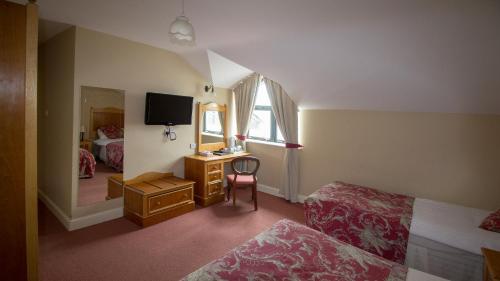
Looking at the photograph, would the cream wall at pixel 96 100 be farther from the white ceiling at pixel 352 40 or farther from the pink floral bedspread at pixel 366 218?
the pink floral bedspread at pixel 366 218

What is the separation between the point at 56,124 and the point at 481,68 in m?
4.78

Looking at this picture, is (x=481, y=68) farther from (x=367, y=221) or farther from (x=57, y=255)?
(x=57, y=255)

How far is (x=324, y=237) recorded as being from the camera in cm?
185

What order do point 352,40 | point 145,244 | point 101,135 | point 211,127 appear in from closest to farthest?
1. point 352,40
2. point 145,244
3. point 101,135
4. point 211,127

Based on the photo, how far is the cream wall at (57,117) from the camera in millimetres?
3010

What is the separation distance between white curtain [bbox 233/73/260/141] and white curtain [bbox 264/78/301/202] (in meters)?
0.42

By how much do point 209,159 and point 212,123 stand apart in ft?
2.97

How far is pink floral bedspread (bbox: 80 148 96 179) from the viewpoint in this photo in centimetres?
307

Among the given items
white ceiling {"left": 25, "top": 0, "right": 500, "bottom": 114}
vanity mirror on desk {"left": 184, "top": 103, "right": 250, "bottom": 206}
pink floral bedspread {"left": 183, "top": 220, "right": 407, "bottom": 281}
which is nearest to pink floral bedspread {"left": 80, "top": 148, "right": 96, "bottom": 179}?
vanity mirror on desk {"left": 184, "top": 103, "right": 250, "bottom": 206}

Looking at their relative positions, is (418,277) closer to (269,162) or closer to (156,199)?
(156,199)

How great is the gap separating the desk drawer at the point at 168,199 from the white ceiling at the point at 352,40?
203 centimetres

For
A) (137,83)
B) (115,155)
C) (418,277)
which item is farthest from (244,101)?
(418,277)

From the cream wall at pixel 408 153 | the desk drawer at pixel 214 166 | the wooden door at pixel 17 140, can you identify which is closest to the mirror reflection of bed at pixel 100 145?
the desk drawer at pixel 214 166

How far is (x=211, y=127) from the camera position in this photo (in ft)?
15.0
